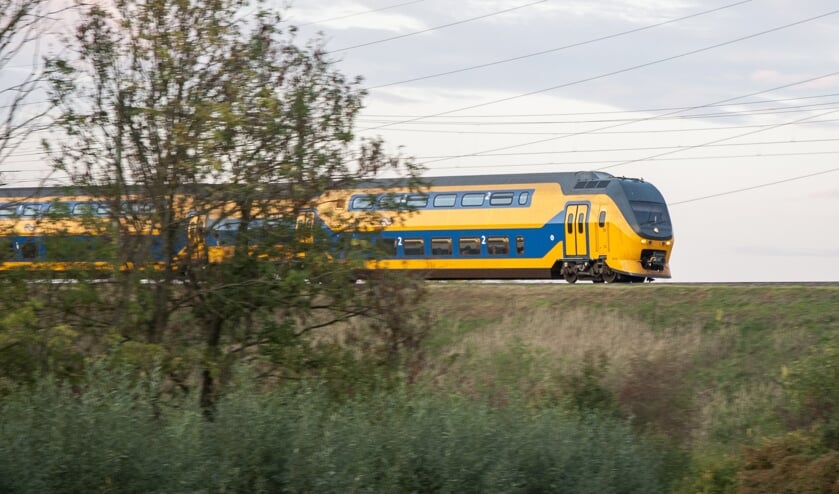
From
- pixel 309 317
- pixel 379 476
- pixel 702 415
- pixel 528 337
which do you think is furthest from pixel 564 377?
pixel 379 476

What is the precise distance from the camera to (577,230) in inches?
1369

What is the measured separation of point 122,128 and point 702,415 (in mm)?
13985

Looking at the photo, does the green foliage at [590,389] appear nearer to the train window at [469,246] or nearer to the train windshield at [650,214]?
the train windshield at [650,214]

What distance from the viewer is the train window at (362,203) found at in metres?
16.8

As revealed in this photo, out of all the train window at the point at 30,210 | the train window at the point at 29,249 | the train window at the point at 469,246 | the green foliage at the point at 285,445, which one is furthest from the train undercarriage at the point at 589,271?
the train window at the point at 30,210

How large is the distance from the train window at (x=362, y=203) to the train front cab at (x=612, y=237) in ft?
60.4

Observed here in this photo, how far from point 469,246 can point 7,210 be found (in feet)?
74.0

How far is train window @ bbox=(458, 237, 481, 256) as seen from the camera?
35.9 meters

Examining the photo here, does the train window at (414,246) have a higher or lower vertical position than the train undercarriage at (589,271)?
higher

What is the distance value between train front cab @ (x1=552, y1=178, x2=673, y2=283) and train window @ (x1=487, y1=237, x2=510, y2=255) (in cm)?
160

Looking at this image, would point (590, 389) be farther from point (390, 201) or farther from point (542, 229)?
point (542, 229)

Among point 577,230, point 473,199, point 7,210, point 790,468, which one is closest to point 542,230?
point 577,230

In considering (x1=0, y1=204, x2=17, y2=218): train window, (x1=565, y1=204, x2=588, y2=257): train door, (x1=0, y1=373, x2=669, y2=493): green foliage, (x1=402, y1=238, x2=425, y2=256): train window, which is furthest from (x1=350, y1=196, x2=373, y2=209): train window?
(x1=402, y1=238, x2=425, y2=256): train window

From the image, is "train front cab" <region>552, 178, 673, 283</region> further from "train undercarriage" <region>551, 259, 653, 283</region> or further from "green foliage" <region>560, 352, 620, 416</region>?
"green foliage" <region>560, 352, 620, 416</region>
